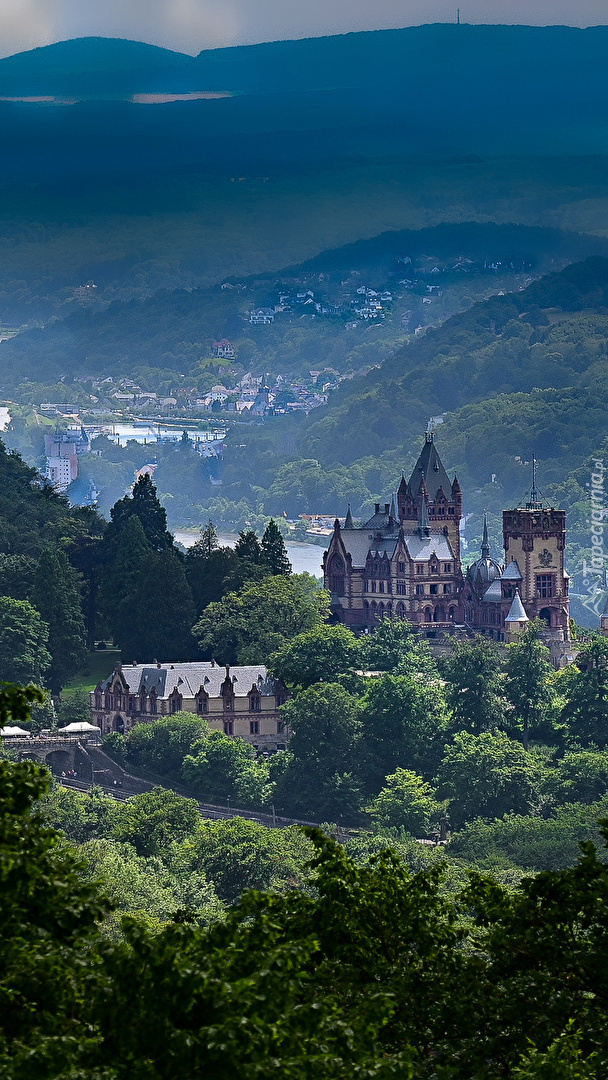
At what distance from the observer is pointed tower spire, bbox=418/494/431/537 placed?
96062 mm

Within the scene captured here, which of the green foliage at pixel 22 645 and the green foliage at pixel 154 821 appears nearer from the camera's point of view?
the green foliage at pixel 154 821

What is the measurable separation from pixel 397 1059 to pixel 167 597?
72567 mm

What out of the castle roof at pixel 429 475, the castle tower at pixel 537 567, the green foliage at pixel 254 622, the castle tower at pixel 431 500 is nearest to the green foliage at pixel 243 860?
the green foliage at pixel 254 622

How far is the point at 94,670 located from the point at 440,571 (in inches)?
561

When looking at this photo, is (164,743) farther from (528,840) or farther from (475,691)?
(528,840)

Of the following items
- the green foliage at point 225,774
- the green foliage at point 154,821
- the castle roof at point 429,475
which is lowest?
the green foliage at point 154,821

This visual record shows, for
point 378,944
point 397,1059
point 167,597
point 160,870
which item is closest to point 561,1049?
point 397,1059

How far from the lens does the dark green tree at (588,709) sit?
81.6m

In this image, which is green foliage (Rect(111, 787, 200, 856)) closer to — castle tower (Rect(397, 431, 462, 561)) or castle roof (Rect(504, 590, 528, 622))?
castle roof (Rect(504, 590, 528, 622))

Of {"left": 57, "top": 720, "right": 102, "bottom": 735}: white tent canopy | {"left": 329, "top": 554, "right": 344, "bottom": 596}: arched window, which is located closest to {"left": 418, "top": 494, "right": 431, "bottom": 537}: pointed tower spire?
{"left": 329, "top": 554, "right": 344, "bottom": 596}: arched window

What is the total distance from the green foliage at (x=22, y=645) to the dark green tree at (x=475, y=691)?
15.4m

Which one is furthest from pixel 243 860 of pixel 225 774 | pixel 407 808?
pixel 225 774

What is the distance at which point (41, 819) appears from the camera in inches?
863

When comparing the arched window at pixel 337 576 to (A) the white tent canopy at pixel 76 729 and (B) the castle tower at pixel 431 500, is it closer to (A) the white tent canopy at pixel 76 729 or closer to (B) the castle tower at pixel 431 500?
Answer: (B) the castle tower at pixel 431 500
